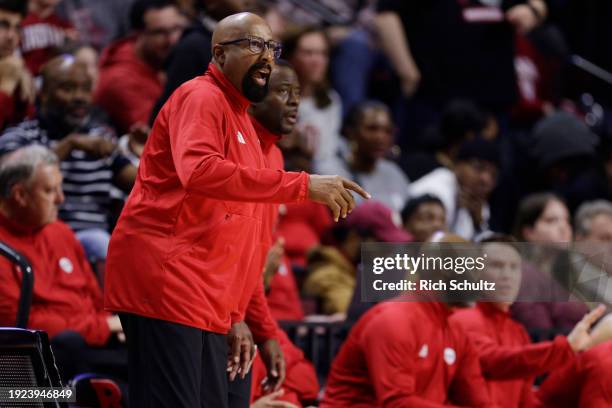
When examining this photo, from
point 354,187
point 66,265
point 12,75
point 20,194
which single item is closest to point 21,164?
point 20,194

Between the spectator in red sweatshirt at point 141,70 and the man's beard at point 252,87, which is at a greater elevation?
the man's beard at point 252,87

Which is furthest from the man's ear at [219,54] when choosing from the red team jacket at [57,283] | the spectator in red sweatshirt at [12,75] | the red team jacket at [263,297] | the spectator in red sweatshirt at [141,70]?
the spectator in red sweatshirt at [141,70]

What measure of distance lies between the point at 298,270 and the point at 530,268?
2.47 metres

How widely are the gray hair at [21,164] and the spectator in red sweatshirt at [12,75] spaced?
104cm

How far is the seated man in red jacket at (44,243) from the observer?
5434 mm

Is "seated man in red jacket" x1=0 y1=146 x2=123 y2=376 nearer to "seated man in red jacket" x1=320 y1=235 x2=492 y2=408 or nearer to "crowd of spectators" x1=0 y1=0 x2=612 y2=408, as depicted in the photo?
"crowd of spectators" x1=0 y1=0 x2=612 y2=408

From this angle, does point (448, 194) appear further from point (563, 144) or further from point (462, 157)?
point (563, 144)

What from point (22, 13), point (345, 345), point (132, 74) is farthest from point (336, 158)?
point (345, 345)

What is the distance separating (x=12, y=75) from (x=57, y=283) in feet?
5.05

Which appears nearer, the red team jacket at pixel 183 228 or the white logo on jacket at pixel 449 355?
the red team jacket at pixel 183 228

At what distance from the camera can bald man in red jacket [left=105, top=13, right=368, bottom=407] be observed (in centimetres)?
380

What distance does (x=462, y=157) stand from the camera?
8523mm

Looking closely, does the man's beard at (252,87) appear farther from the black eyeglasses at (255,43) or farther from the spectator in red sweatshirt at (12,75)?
the spectator in red sweatshirt at (12,75)

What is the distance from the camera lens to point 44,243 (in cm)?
557
